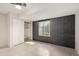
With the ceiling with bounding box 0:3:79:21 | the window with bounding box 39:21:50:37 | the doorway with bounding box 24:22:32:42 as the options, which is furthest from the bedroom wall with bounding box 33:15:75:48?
the doorway with bounding box 24:22:32:42

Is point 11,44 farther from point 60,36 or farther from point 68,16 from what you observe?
point 68,16

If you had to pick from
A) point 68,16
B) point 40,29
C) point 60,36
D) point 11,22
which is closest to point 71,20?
point 68,16

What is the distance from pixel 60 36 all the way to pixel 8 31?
3575 mm

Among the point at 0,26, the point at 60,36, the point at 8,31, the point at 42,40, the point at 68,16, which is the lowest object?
the point at 42,40

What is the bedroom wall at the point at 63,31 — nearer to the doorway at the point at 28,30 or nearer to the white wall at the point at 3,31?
the doorway at the point at 28,30

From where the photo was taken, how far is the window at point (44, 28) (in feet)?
19.3

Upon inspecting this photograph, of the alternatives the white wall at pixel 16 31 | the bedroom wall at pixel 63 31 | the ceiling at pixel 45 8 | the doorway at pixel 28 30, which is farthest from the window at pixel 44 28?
the ceiling at pixel 45 8

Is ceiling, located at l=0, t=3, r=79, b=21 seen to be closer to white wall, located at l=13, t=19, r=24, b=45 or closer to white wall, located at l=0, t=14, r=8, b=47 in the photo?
white wall, located at l=0, t=14, r=8, b=47

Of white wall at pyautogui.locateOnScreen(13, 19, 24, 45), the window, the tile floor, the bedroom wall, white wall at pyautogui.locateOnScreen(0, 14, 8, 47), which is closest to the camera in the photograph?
the tile floor

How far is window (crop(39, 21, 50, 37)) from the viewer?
5.87 metres

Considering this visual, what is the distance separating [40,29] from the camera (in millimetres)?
6660

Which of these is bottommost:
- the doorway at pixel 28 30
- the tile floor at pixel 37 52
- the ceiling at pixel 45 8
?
the tile floor at pixel 37 52

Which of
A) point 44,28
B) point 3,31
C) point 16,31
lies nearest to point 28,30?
point 44,28

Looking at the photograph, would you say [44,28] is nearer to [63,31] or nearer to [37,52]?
[63,31]
